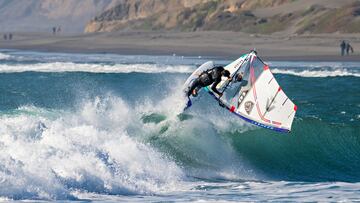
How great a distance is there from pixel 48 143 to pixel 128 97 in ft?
39.7

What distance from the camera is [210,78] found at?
20.0 m

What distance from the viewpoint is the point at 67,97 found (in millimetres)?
30266

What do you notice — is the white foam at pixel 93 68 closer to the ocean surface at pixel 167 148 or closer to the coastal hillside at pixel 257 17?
the ocean surface at pixel 167 148

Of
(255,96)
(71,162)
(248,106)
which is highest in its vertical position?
(255,96)

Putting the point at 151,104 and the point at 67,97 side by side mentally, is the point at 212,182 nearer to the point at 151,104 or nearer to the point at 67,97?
the point at 151,104

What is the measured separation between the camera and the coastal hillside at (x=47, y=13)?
507 ft

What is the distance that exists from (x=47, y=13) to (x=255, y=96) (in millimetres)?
151039

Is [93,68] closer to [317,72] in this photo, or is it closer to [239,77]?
[317,72]

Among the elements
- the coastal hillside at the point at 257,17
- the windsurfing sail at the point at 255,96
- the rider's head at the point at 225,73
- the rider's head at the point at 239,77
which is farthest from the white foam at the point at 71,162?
the coastal hillside at the point at 257,17

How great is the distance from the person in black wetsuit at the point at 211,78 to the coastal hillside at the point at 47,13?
414 feet

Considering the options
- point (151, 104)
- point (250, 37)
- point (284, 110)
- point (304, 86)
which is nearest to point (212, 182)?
point (284, 110)

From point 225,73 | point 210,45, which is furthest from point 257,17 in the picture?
point 225,73

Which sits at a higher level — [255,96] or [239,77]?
[239,77]

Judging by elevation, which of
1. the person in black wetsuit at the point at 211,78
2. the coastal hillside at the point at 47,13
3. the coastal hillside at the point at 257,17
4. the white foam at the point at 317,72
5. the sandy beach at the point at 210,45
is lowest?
the person in black wetsuit at the point at 211,78
